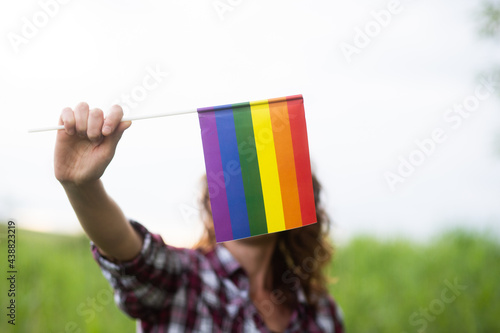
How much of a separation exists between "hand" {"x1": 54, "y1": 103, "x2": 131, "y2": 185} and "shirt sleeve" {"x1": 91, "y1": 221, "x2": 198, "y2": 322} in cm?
27

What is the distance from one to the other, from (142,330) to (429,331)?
7.88ft

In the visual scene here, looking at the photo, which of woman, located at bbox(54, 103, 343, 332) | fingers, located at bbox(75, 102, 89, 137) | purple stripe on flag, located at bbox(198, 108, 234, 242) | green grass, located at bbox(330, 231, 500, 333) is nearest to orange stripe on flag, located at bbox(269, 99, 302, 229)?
purple stripe on flag, located at bbox(198, 108, 234, 242)

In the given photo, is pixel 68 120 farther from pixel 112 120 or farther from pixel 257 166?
pixel 257 166

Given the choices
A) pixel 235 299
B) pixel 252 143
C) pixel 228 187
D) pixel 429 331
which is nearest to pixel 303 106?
pixel 252 143

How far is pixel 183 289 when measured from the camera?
62.5 inches

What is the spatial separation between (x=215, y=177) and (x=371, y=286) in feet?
8.12

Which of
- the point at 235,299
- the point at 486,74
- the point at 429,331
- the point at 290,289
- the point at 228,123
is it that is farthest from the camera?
the point at 429,331

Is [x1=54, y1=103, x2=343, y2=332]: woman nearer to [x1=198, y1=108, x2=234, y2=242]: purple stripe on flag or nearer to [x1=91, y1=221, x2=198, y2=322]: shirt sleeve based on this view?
[x1=91, y1=221, x2=198, y2=322]: shirt sleeve

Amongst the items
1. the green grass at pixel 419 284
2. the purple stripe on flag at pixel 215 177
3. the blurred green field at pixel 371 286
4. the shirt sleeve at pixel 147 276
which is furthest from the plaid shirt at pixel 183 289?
the green grass at pixel 419 284

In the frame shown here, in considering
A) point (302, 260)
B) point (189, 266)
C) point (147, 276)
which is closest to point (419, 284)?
point (302, 260)

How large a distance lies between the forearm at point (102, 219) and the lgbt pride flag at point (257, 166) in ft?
0.90

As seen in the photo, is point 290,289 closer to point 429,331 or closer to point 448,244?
point 429,331

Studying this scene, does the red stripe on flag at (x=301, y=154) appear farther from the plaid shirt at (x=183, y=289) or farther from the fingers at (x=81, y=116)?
the fingers at (x=81, y=116)

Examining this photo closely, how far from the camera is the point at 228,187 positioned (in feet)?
4.43
